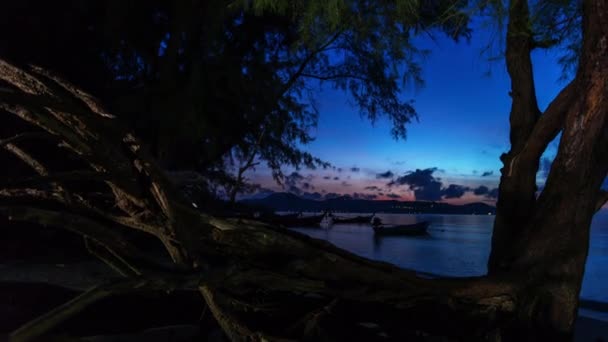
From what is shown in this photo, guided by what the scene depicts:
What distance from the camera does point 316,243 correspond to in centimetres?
290

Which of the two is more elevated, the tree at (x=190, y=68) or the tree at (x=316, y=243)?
the tree at (x=190, y=68)

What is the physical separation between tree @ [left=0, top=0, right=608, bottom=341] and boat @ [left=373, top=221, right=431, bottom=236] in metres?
32.4

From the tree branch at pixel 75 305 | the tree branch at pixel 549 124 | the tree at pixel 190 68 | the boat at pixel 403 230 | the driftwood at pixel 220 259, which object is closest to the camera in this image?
the tree branch at pixel 75 305

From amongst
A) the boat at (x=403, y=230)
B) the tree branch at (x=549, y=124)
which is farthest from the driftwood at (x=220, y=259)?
the boat at (x=403, y=230)

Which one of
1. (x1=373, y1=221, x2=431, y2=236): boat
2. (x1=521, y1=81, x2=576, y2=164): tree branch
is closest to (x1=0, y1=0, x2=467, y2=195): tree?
(x1=521, y1=81, x2=576, y2=164): tree branch

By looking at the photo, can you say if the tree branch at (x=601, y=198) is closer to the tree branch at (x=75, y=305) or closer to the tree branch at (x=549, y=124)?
the tree branch at (x=549, y=124)

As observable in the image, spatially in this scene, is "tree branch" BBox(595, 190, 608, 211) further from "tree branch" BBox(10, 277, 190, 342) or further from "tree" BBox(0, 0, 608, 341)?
"tree branch" BBox(10, 277, 190, 342)

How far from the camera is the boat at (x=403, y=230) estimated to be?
36.0 m

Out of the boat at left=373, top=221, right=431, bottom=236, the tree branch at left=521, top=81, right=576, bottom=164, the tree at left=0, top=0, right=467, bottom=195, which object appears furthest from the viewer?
the boat at left=373, top=221, right=431, bottom=236

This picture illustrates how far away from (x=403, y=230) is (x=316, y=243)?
35.6 metres

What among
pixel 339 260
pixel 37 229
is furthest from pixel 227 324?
pixel 37 229

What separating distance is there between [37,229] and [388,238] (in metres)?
29.8

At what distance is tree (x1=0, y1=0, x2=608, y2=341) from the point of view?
244cm

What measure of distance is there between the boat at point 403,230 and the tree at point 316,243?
106 feet
